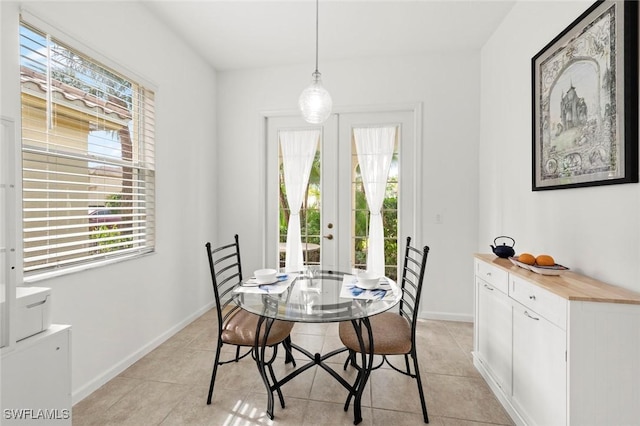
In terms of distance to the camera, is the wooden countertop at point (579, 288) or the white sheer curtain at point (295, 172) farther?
the white sheer curtain at point (295, 172)

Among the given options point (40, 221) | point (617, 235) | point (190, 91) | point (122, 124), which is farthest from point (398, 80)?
point (40, 221)

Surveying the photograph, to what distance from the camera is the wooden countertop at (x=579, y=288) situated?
1188mm

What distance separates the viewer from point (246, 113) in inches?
133

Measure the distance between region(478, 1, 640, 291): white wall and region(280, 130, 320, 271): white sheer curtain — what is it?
5.86ft

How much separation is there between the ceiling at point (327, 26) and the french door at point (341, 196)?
0.64 meters

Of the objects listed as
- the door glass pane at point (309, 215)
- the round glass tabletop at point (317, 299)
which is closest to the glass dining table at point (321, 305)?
the round glass tabletop at point (317, 299)

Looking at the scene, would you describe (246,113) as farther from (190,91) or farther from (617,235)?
(617,235)

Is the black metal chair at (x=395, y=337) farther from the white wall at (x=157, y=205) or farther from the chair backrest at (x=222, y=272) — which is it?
the white wall at (x=157, y=205)

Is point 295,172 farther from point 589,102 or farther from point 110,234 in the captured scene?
point 589,102

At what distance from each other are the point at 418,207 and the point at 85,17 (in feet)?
9.91

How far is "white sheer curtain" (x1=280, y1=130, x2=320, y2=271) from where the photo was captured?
331 cm

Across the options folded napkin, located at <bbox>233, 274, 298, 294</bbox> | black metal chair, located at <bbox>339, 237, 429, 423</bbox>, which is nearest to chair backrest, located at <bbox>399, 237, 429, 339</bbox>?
black metal chair, located at <bbox>339, 237, 429, 423</bbox>

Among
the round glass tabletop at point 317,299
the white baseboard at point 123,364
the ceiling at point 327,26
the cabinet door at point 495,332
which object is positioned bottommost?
the white baseboard at point 123,364

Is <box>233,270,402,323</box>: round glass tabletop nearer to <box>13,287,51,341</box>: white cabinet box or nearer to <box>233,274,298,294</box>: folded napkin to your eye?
<box>233,274,298,294</box>: folded napkin
